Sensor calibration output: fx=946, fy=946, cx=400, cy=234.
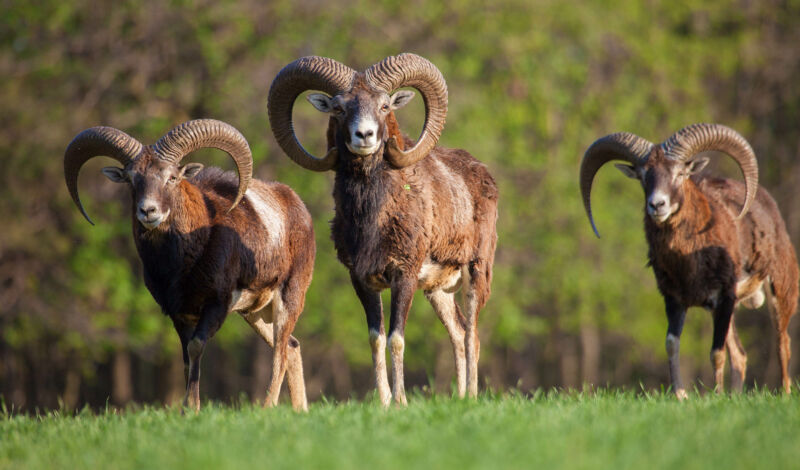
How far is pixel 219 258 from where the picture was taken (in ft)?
30.8

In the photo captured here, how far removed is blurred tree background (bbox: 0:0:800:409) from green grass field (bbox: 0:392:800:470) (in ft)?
36.8

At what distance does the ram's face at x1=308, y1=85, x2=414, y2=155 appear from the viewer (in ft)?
27.8

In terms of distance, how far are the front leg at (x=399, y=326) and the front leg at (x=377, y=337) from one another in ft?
0.36

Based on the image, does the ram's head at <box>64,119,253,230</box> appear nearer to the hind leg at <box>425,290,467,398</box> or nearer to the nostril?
the nostril

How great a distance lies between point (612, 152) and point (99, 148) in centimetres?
577

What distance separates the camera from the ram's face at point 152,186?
8922 mm

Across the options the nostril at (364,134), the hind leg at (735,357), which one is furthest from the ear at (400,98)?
the hind leg at (735,357)

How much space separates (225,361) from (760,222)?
19176mm

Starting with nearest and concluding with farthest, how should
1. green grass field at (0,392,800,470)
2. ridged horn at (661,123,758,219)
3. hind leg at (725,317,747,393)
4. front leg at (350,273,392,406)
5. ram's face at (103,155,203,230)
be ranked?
green grass field at (0,392,800,470) → front leg at (350,273,392,406) → ram's face at (103,155,203,230) → ridged horn at (661,123,758,219) → hind leg at (725,317,747,393)

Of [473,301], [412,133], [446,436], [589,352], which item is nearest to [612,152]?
[473,301]

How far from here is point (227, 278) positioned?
31.0 ft

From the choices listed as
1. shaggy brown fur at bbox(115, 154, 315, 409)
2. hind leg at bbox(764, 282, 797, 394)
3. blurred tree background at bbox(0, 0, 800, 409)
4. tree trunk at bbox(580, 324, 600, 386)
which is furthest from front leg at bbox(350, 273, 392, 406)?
tree trunk at bbox(580, 324, 600, 386)

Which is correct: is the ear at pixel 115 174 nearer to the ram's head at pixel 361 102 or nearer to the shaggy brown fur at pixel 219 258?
the shaggy brown fur at pixel 219 258

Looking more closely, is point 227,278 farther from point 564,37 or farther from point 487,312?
point 564,37
